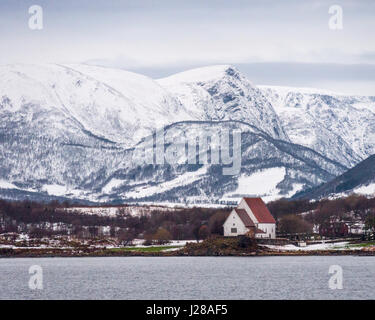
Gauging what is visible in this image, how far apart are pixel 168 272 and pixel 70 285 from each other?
2233 cm

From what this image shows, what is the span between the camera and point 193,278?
135 metres

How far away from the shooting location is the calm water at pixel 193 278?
115 metres

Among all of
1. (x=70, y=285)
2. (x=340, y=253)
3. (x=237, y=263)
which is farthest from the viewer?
(x=340, y=253)

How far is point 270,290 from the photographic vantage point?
118438 millimetres

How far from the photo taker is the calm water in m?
115
